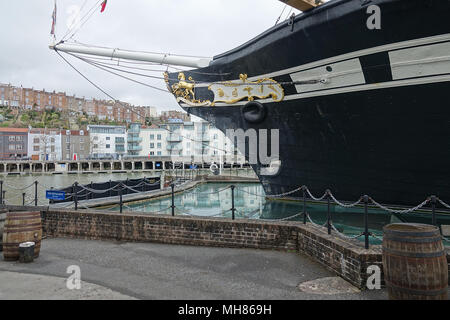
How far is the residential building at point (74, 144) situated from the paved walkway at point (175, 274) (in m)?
82.3

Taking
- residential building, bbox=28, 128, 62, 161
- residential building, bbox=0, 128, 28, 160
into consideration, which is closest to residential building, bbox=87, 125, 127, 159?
residential building, bbox=28, 128, 62, 161

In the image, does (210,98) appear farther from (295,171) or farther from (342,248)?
(342,248)

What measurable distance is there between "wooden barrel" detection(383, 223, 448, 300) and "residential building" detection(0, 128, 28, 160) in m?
86.3

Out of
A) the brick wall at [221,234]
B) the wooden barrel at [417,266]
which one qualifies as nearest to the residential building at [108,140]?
the brick wall at [221,234]

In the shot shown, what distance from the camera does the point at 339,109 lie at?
8.59 m

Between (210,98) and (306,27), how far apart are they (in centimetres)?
439

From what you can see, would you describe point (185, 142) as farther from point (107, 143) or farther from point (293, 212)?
point (293, 212)

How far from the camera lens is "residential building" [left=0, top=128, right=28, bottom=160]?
71.4 meters

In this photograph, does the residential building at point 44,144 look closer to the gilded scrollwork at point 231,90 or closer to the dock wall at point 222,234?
the gilded scrollwork at point 231,90

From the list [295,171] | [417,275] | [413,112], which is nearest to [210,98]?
[295,171]

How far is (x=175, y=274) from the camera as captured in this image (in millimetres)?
4723

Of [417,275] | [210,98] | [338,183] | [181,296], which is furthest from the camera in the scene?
[210,98]

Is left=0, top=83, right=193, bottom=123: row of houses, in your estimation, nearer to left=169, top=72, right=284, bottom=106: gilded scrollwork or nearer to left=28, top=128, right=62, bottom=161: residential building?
left=28, top=128, right=62, bottom=161: residential building

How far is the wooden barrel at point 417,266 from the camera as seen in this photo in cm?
312
